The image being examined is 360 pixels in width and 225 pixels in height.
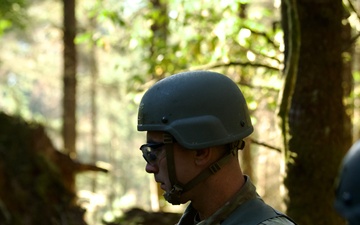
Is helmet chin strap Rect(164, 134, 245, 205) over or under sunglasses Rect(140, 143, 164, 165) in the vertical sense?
under

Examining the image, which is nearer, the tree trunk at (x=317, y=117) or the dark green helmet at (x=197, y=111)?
the dark green helmet at (x=197, y=111)

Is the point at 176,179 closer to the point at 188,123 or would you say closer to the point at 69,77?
the point at 188,123

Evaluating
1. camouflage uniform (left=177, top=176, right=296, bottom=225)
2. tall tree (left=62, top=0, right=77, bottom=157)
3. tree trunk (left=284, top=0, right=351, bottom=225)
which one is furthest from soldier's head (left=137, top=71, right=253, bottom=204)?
tall tree (left=62, top=0, right=77, bottom=157)

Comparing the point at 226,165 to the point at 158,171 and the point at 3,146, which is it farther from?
the point at 3,146

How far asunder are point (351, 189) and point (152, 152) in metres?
1.36

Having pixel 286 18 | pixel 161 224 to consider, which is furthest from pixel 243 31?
pixel 161 224

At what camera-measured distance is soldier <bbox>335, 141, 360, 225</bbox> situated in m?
1.36

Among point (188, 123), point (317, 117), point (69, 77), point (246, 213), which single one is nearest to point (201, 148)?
point (188, 123)

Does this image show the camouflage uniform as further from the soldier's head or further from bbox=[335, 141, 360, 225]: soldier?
bbox=[335, 141, 360, 225]: soldier

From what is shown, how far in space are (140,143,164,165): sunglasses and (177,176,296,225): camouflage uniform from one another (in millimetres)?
318

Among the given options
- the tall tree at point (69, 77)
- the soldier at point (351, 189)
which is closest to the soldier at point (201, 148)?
the soldier at point (351, 189)

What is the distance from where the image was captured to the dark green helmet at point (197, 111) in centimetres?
264

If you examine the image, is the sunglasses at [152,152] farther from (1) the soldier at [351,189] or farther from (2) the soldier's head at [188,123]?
(1) the soldier at [351,189]

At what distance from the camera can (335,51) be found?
460 centimetres
